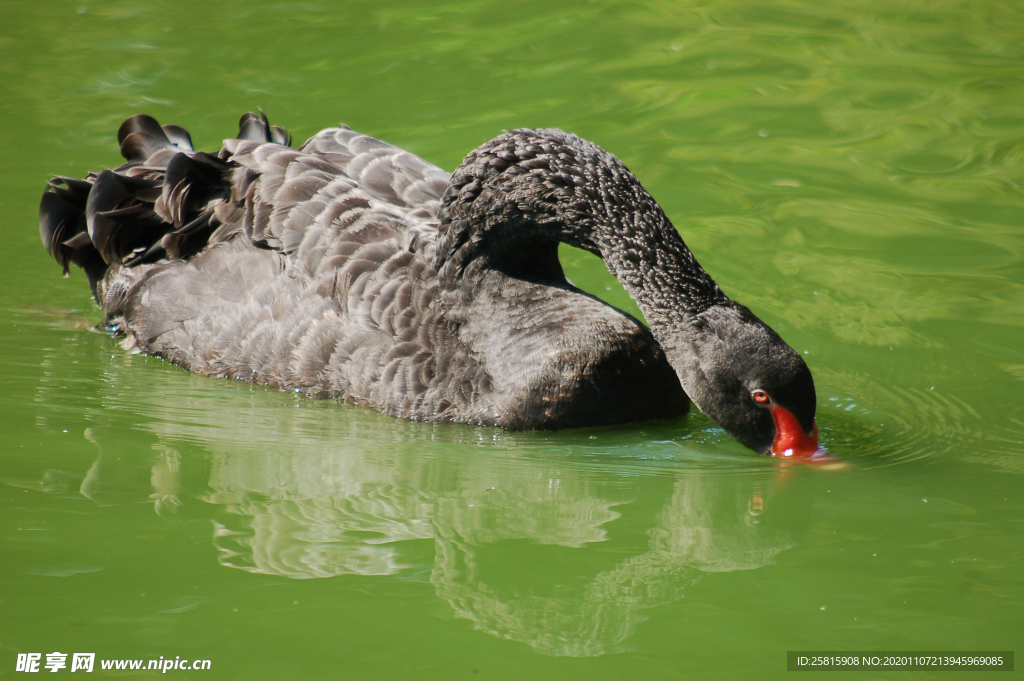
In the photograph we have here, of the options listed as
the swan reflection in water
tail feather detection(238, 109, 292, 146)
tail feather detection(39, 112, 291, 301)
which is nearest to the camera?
the swan reflection in water

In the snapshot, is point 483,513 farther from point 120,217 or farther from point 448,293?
point 120,217

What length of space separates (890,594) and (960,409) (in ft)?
9.38

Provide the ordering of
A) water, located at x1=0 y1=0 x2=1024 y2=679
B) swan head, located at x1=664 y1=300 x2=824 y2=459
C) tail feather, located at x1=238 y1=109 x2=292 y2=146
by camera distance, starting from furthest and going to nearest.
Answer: tail feather, located at x1=238 y1=109 x2=292 y2=146, swan head, located at x1=664 y1=300 x2=824 y2=459, water, located at x1=0 y1=0 x2=1024 y2=679

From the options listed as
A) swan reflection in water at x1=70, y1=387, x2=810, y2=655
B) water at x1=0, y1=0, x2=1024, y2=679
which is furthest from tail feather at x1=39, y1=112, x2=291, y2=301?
swan reflection in water at x1=70, y1=387, x2=810, y2=655

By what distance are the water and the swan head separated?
0.64ft

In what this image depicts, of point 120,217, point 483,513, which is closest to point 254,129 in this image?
point 120,217

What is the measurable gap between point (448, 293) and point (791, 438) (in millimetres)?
2414

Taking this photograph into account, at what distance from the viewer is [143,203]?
8117 millimetres

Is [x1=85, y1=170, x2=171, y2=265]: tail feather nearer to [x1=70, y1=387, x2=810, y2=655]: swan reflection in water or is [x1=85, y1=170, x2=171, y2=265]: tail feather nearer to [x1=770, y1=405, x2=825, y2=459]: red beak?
[x1=70, y1=387, x2=810, y2=655]: swan reflection in water

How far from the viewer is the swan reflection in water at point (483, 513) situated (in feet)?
14.8

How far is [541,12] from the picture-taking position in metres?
14.8

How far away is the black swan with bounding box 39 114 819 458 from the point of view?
20.6 feet

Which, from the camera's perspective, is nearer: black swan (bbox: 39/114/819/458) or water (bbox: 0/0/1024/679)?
water (bbox: 0/0/1024/679)

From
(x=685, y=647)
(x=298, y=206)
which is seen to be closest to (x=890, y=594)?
(x=685, y=647)
